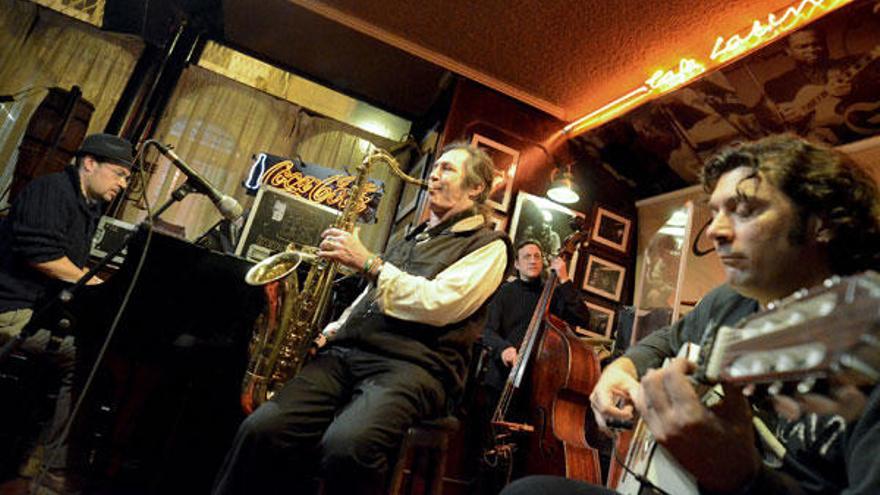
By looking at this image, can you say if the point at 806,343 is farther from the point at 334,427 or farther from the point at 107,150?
the point at 107,150

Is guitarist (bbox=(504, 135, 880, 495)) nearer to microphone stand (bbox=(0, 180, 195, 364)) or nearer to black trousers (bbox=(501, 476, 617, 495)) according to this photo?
black trousers (bbox=(501, 476, 617, 495))

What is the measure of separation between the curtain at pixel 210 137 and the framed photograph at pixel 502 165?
8.09ft

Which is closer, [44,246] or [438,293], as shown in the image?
[438,293]

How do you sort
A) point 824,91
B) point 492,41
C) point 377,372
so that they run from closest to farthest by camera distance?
point 377,372 < point 824,91 < point 492,41

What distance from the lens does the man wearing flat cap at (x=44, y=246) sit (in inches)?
105

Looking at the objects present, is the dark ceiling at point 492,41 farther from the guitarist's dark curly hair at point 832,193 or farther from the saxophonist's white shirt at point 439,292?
the guitarist's dark curly hair at point 832,193

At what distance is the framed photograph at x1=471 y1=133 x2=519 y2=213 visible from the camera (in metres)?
5.22

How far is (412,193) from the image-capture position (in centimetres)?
557

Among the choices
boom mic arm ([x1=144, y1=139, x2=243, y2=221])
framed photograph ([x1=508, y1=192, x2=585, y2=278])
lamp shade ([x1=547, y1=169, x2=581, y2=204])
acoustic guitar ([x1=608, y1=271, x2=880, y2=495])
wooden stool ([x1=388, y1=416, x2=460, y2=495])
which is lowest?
wooden stool ([x1=388, y1=416, x2=460, y2=495])

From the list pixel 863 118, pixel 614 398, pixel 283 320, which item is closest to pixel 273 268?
pixel 283 320

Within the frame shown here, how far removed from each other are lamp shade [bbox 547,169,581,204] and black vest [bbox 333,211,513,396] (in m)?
2.82

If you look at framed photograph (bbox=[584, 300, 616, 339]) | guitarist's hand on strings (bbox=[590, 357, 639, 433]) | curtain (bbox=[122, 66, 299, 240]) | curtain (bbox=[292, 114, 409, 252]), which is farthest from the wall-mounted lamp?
guitarist's hand on strings (bbox=[590, 357, 639, 433])

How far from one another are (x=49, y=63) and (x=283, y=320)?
508 centimetres

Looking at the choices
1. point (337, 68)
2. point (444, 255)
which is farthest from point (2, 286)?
point (337, 68)
